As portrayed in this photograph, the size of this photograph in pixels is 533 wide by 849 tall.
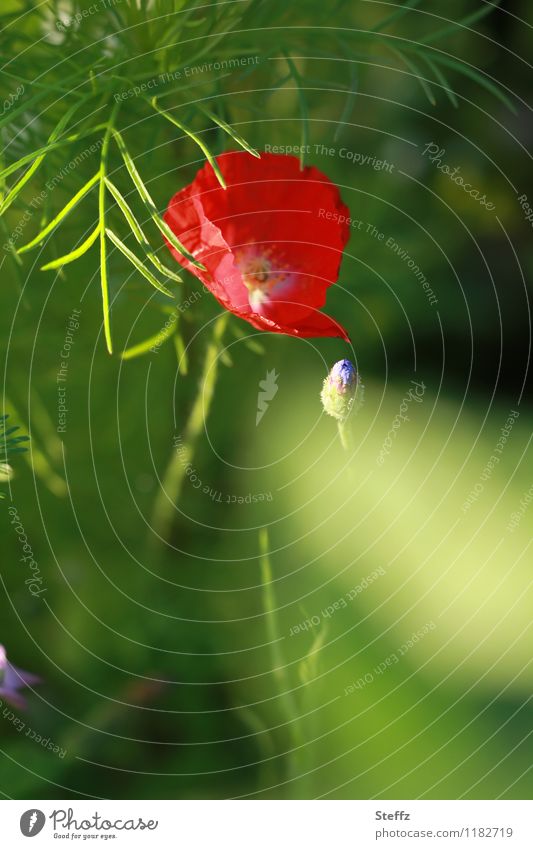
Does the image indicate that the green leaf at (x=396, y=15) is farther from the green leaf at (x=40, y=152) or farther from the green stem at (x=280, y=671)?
the green stem at (x=280, y=671)

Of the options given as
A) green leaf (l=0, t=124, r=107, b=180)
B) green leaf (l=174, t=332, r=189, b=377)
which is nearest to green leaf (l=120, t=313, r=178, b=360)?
green leaf (l=174, t=332, r=189, b=377)

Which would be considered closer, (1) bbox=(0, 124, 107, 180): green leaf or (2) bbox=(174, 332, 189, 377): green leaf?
(1) bbox=(0, 124, 107, 180): green leaf

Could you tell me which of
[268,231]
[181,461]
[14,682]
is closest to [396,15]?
[268,231]

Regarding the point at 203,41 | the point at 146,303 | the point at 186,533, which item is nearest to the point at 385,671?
the point at 186,533

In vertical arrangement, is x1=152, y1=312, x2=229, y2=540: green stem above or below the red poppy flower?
below

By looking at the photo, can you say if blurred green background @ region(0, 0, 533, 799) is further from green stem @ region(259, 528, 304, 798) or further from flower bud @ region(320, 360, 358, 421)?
flower bud @ region(320, 360, 358, 421)
